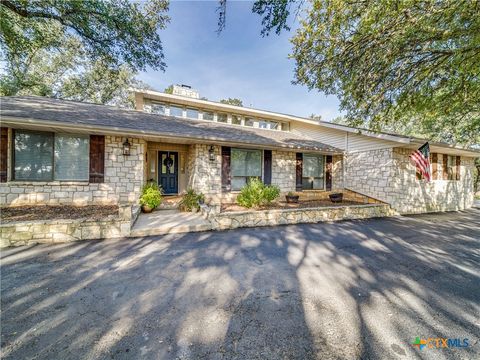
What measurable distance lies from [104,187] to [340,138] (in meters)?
11.2

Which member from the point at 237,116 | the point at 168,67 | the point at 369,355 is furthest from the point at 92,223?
the point at 237,116

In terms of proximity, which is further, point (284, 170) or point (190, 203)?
point (284, 170)

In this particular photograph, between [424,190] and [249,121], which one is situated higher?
[249,121]

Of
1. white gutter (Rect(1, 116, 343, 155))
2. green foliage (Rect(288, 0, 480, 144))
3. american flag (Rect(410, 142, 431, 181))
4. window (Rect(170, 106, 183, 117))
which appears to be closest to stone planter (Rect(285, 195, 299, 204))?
white gutter (Rect(1, 116, 343, 155))

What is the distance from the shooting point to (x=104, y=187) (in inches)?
272

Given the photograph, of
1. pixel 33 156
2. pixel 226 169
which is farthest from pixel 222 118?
pixel 33 156

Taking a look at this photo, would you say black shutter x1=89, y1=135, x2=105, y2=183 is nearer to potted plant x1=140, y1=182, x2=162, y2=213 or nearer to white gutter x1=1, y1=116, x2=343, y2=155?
white gutter x1=1, y1=116, x2=343, y2=155

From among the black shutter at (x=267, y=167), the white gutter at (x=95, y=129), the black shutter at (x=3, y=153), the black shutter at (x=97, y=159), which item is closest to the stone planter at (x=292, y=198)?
the black shutter at (x=267, y=167)

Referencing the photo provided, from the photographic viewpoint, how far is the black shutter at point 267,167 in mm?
9266

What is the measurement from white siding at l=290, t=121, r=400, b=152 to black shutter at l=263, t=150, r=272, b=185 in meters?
4.19

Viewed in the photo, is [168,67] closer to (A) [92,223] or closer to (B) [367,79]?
(A) [92,223]

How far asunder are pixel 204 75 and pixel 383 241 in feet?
42.2

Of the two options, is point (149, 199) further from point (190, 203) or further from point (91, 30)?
point (91, 30)

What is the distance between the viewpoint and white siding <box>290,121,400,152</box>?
893 centimetres
